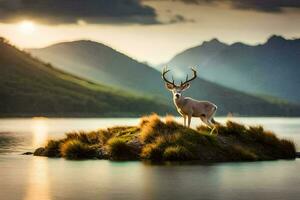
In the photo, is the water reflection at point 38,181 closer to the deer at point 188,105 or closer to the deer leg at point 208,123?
the deer at point 188,105

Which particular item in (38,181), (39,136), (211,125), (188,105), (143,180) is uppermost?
(188,105)

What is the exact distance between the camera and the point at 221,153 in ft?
134

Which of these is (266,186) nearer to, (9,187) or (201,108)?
(9,187)

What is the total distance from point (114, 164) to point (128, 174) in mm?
4735

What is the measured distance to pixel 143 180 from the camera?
30844 mm

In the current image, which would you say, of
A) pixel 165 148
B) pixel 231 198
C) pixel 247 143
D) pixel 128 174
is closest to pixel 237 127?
pixel 247 143

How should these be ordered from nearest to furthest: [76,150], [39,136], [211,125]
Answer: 1. [76,150]
2. [211,125]
3. [39,136]

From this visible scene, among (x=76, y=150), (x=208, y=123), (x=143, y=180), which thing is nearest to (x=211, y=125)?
(x=208, y=123)

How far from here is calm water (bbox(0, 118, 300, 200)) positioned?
86.6 feet

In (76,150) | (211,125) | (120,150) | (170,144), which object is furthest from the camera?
(211,125)

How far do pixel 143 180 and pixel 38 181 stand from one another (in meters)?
4.42

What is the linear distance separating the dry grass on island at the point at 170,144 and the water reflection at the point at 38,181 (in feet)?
11.1

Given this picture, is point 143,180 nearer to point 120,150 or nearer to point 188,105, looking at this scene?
point 120,150

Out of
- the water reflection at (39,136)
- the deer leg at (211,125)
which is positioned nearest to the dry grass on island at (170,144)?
the deer leg at (211,125)
